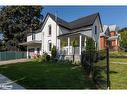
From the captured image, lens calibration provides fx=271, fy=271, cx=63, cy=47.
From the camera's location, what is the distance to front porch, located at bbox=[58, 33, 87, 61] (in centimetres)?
1920

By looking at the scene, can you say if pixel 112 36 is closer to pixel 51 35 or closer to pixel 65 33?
pixel 65 33

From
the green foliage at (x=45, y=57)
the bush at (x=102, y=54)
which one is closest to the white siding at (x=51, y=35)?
the green foliage at (x=45, y=57)

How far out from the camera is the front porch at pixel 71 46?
63.0 ft

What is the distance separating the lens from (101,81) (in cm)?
938

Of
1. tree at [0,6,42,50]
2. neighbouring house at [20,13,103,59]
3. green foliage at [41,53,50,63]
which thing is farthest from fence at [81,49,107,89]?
tree at [0,6,42,50]

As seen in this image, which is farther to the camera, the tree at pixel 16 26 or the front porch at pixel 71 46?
the tree at pixel 16 26

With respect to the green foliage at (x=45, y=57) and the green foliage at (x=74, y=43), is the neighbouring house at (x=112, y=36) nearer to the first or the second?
the green foliage at (x=74, y=43)

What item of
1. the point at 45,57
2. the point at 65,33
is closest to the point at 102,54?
the point at 45,57

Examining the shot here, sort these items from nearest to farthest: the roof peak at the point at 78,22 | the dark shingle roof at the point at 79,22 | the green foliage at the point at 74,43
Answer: the roof peak at the point at 78,22 → the dark shingle roof at the point at 79,22 → the green foliage at the point at 74,43

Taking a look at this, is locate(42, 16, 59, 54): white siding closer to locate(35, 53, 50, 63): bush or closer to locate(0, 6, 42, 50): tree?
locate(35, 53, 50, 63): bush

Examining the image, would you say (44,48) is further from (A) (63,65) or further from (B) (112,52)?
(B) (112,52)
